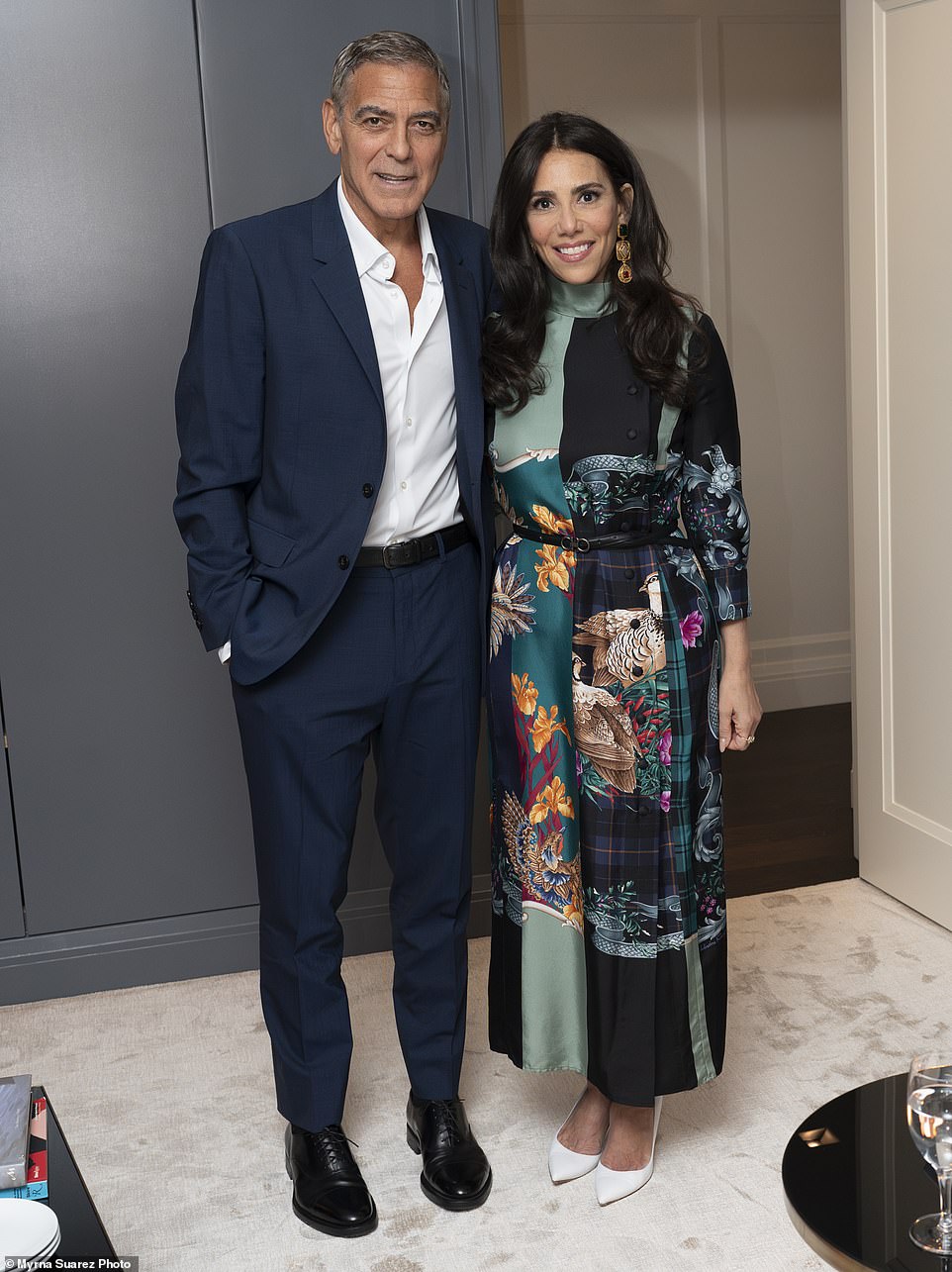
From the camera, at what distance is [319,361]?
199 cm

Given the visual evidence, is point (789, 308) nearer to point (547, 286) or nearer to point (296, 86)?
point (296, 86)

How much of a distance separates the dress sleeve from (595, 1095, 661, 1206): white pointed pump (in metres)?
0.84

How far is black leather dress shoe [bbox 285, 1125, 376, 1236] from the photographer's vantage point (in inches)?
81.2

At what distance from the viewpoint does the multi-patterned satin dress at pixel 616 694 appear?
201 centimetres

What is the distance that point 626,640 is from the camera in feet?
6.57

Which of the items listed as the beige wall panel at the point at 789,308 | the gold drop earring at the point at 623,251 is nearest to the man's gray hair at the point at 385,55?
the gold drop earring at the point at 623,251

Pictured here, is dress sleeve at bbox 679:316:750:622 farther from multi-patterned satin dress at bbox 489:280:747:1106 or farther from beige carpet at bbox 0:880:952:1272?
beige carpet at bbox 0:880:952:1272

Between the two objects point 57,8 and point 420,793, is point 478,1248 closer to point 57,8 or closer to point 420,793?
point 420,793

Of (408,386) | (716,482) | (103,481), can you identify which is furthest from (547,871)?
(103,481)

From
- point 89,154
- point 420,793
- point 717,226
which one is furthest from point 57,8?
point 717,226

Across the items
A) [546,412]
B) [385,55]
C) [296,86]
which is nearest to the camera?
[385,55]

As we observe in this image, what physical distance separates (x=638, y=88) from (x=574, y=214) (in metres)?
3.06

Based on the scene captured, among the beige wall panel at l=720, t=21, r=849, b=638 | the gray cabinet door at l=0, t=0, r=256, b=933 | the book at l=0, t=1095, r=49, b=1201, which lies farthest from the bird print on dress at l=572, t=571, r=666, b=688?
the beige wall panel at l=720, t=21, r=849, b=638

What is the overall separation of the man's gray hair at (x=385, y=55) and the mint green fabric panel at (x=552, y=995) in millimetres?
1267
